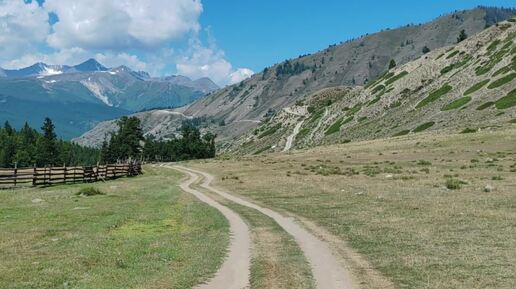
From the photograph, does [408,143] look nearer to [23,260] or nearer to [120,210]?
[120,210]

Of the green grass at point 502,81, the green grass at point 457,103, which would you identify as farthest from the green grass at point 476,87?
the green grass at point 457,103

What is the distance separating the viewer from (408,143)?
9200cm

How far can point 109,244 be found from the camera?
22641 millimetres

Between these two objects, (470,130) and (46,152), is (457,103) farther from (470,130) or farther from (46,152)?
(46,152)

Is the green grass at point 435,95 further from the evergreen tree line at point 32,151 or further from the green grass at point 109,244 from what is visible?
the green grass at point 109,244

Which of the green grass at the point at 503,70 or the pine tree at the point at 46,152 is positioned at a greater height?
the green grass at the point at 503,70

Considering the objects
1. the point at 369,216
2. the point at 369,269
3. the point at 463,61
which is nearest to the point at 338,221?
the point at 369,216

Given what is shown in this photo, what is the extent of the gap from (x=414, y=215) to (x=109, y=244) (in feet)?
53.2

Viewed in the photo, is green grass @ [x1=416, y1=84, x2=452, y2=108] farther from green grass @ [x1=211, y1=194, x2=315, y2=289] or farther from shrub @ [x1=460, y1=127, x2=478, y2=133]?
green grass @ [x1=211, y1=194, x2=315, y2=289]

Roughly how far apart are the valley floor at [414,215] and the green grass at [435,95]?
280 ft

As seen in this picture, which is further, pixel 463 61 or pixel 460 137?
pixel 463 61

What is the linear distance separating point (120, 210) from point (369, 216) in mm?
17275

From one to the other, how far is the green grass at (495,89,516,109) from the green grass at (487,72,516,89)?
1027cm

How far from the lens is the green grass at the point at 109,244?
16469mm
